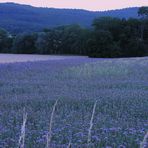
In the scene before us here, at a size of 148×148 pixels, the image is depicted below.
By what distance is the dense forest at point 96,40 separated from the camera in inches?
2482

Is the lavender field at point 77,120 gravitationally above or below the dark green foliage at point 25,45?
above

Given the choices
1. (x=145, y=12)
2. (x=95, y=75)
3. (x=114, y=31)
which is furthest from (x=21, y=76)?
(x=145, y=12)

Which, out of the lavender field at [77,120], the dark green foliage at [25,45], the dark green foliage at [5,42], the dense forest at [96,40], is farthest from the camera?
the dark green foliage at [5,42]

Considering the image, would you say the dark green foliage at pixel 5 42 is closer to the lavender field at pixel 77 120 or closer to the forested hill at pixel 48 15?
the forested hill at pixel 48 15

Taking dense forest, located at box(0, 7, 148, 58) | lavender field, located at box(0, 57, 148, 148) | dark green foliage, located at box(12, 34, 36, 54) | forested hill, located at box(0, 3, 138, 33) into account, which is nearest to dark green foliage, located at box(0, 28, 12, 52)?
dense forest, located at box(0, 7, 148, 58)

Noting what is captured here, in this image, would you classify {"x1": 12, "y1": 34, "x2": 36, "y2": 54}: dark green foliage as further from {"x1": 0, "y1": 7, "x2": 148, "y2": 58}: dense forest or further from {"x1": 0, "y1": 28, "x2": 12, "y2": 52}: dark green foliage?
{"x1": 0, "y1": 28, "x2": 12, "y2": 52}: dark green foliage

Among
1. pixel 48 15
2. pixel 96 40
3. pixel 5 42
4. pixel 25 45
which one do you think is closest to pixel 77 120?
pixel 96 40

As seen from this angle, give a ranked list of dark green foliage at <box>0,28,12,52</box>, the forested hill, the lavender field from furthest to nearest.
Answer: the forested hill, dark green foliage at <box>0,28,12,52</box>, the lavender field

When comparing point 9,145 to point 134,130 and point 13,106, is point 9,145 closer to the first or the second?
point 134,130

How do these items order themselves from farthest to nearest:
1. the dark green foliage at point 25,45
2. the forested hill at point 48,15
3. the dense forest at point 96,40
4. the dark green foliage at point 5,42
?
the forested hill at point 48,15
the dark green foliage at point 5,42
the dark green foliage at point 25,45
the dense forest at point 96,40

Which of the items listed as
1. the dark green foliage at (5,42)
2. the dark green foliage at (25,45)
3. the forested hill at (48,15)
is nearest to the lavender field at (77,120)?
the dark green foliage at (25,45)

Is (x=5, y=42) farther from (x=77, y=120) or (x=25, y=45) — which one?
(x=77, y=120)

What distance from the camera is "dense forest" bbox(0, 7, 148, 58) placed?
63031 millimetres

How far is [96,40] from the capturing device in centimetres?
6281
